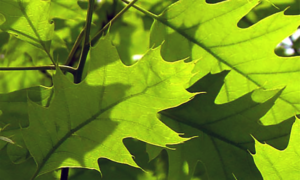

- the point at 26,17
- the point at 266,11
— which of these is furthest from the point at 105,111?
the point at 266,11

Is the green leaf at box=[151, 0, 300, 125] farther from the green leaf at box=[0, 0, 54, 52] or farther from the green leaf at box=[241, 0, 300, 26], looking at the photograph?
the green leaf at box=[241, 0, 300, 26]

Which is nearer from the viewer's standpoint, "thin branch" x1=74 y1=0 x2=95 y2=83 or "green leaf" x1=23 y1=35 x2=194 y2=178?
"green leaf" x1=23 y1=35 x2=194 y2=178

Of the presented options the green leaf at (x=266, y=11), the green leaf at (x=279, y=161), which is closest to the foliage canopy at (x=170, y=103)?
the green leaf at (x=279, y=161)

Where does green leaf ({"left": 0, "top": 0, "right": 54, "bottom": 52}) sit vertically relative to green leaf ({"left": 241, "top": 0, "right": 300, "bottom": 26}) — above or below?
below

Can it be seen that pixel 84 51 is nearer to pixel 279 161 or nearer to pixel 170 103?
pixel 170 103

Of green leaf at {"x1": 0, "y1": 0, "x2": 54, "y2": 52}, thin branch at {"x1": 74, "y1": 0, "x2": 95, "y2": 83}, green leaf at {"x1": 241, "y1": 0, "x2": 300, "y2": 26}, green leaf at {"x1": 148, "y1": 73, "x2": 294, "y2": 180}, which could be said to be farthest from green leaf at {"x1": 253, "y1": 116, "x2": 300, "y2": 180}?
green leaf at {"x1": 241, "y1": 0, "x2": 300, "y2": 26}

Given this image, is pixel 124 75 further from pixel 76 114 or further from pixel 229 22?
pixel 229 22

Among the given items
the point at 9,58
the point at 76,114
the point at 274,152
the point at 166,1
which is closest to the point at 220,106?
the point at 274,152
